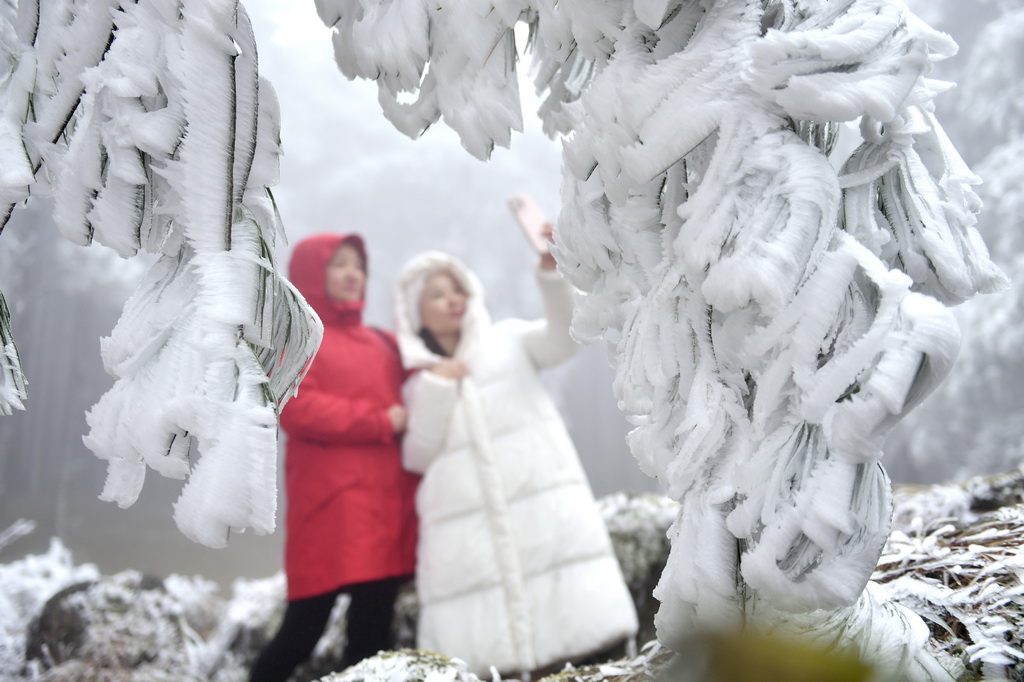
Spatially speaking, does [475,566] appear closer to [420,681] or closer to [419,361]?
[419,361]

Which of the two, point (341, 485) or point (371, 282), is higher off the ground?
point (371, 282)

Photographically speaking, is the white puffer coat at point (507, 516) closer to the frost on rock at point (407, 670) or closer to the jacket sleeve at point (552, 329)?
the jacket sleeve at point (552, 329)

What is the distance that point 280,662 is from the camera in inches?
38.8

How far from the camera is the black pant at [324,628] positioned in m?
0.99

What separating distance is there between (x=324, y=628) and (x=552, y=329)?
59 cm

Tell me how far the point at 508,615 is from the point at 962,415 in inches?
55.9

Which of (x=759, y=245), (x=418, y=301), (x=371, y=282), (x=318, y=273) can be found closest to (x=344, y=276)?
(x=318, y=273)

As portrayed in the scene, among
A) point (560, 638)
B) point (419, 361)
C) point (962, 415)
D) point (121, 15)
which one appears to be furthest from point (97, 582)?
point (962, 415)

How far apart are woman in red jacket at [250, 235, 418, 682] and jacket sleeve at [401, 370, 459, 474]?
0.03 meters

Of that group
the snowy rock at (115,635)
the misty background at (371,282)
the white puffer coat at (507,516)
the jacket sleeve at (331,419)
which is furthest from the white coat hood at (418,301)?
the snowy rock at (115,635)

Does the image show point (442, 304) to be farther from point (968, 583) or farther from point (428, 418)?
point (968, 583)

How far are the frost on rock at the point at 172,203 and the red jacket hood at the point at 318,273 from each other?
0.67m

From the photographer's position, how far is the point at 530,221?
100 centimetres

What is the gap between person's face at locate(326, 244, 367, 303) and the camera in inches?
43.9
